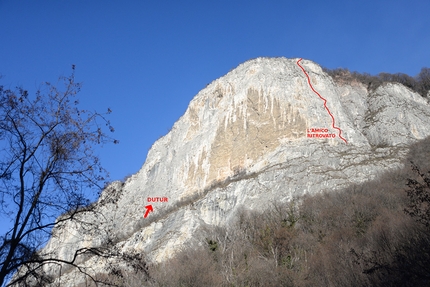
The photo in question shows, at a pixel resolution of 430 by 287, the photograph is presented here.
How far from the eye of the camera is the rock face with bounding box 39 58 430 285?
38938 millimetres

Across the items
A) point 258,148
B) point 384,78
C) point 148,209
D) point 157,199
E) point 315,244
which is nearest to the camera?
point 315,244

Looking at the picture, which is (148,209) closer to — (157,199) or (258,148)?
(157,199)

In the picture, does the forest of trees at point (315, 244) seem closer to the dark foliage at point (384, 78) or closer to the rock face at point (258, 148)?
the rock face at point (258, 148)

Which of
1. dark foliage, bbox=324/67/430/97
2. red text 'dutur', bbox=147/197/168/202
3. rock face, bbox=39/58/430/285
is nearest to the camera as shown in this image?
rock face, bbox=39/58/430/285

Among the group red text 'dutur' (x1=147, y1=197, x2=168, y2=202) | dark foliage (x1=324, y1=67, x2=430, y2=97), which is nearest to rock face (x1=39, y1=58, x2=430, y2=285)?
red text 'dutur' (x1=147, y1=197, x2=168, y2=202)

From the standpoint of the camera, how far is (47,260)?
19.9ft

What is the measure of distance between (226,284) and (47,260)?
658 inches

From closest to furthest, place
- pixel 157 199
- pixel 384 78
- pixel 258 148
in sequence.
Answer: pixel 258 148
pixel 157 199
pixel 384 78

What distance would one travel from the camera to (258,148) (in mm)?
47844

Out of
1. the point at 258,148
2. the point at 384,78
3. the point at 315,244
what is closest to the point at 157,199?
the point at 258,148

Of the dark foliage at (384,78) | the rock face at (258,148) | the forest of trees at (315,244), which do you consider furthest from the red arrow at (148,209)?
the dark foliage at (384,78)

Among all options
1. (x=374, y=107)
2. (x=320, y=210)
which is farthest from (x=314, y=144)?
(x=374, y=107)

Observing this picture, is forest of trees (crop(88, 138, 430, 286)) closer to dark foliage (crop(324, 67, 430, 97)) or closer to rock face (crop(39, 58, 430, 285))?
rock face (crop(39, 58, 430, 285))

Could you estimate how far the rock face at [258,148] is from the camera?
38938mm
